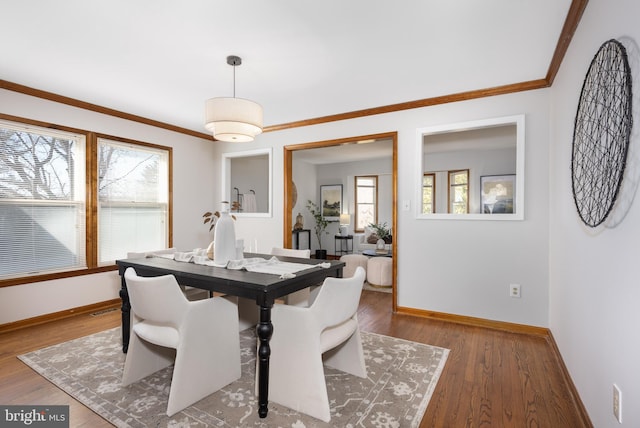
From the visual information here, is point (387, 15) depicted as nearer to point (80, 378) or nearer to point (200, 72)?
point (200, 72)

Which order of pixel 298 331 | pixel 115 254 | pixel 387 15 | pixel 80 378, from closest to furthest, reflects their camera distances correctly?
1. pixel 298 331
2. pixel 387 15
3. pixel 80 378
4. pixel 115 254

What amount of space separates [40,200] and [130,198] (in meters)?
0.93

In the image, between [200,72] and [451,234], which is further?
[451,234]

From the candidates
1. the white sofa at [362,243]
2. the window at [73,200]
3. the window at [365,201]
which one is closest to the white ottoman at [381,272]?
the white sofa at [362,243]

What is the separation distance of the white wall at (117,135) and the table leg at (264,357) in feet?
9.52

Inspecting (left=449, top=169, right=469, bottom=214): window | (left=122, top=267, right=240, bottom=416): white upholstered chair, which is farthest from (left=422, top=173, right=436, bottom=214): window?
(left=122, top=267, right=240, bottom=416): white upholstered chair

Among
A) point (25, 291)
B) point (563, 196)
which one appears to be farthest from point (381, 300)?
point (25, 291)

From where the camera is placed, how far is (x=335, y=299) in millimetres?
1791

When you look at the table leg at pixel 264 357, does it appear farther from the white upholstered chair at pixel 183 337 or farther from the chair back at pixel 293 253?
the chair back at pixel 293 253

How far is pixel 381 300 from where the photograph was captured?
4168mm

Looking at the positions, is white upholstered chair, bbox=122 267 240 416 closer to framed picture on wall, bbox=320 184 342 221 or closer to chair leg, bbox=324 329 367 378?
chair leg, bbox=324 329 367 378

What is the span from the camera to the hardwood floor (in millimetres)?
1804

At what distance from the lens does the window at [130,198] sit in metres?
3.83

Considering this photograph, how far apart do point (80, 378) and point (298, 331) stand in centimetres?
160
